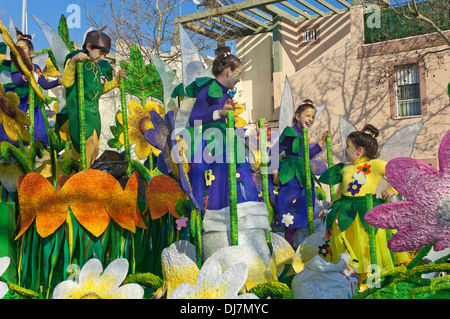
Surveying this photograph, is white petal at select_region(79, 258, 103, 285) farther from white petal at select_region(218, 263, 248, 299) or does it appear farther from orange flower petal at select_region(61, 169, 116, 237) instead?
orange flower petal at select_region(61, 169, 116, 237)

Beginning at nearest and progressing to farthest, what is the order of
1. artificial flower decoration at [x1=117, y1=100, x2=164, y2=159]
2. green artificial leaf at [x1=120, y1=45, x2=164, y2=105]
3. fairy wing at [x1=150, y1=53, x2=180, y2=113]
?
fairy wing at [x1=150, y1=53, x2=180, y2=113] → artificial flower decoration at [x1=117, y1=100, x2=164, y2=159] → green artificial leaf at [x1=120, y1=45, x2=164, y2=105]

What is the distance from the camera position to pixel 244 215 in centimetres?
254

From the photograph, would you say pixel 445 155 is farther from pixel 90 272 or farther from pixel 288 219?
pixel 288 219

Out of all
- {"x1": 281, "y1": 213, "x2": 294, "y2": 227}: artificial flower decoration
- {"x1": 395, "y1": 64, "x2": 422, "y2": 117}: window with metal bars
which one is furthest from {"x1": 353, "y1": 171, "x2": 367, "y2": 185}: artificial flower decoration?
{"x1": 395, "y1": 64, "x2": 422, "y2": 117}: window with metal bars

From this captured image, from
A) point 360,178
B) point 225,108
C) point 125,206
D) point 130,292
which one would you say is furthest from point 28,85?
point 360,178

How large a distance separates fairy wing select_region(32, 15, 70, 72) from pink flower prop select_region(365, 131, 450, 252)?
8.57ft

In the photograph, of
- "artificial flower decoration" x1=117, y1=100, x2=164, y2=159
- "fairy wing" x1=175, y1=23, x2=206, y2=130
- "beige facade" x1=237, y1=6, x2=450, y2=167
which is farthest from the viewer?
"beige facade" x1=237, y1=6, x2=450, y2=167

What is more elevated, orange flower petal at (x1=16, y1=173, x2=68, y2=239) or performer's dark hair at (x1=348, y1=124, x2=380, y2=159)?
performer's dark hair at (x1=348, y1=124, x2=380, y2=159)

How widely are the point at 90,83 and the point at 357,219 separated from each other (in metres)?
2.08

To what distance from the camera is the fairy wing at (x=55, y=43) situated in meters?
3.39

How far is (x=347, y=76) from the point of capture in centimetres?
1182

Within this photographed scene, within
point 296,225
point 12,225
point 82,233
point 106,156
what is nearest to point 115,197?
point 82,233

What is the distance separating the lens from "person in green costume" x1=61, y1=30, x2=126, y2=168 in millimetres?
3289

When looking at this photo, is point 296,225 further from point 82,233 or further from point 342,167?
point 82,233
